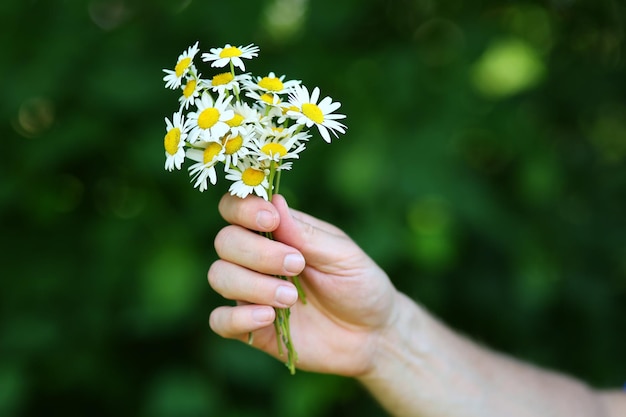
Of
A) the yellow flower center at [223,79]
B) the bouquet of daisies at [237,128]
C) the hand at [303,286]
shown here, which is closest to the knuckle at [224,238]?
the hand at [303,286]

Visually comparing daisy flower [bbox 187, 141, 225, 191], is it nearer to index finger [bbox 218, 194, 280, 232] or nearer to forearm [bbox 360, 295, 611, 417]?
index finger [bbox 218, 194, 280, 232]

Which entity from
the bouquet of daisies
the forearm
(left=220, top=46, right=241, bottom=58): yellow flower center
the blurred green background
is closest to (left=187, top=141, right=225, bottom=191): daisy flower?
the bouquet of daisies

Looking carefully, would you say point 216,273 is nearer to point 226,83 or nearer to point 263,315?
point 263,315

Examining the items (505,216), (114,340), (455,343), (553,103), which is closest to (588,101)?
(553,103)

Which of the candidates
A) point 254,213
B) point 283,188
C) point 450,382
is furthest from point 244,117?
point 283,188

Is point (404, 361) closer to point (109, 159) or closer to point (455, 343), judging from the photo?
point (455, 343)

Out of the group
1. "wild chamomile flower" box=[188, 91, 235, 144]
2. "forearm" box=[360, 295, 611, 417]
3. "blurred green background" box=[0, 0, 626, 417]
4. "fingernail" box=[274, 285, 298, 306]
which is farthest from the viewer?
"blurred green background" box=[0, 0, 626, 417]
